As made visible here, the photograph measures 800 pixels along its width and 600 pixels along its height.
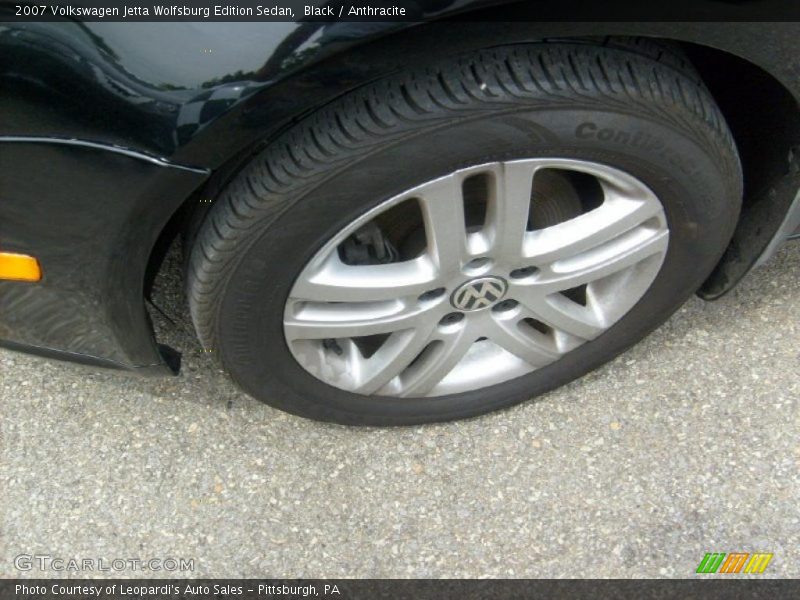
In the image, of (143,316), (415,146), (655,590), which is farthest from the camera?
(655,590)

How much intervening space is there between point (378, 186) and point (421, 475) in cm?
87

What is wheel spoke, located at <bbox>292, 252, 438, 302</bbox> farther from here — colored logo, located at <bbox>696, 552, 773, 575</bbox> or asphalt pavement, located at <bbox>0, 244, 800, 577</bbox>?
colored logo, located at <bbox>696, 552, 773, 575</bbox>

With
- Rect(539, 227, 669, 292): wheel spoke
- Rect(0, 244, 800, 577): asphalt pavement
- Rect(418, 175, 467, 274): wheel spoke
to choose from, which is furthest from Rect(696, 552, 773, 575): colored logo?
Rect(418, 175, 467, 274): wheel spoke

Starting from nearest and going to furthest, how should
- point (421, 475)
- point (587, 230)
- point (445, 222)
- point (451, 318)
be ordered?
1. point (445, 222)
2. point (587, 230)
3. point (451, 318)
4. point (421, 475)

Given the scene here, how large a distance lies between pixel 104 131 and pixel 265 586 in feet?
3.55

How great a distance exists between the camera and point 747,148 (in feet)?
5.65

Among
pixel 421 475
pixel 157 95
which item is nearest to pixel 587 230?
pixel 421 475

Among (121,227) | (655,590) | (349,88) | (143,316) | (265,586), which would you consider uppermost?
(349,88)

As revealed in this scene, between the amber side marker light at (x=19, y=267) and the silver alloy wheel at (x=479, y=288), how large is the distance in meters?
0.45

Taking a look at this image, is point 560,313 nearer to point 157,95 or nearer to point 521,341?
point 521,341

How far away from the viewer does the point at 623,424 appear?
79.3 inches

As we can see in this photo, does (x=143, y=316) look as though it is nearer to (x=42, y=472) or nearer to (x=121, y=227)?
(x=121, y=227)

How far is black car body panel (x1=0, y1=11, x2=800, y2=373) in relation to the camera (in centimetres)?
114

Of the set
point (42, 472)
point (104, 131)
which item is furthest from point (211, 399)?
point (104, 131)
